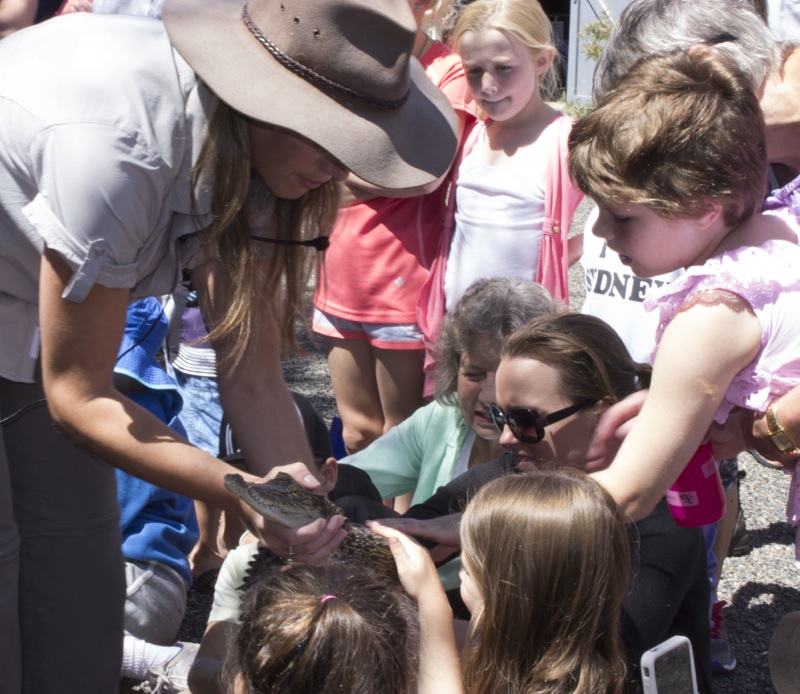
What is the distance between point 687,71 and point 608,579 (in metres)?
1.00

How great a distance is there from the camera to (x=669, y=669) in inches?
71.2

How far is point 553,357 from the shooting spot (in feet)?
7.82

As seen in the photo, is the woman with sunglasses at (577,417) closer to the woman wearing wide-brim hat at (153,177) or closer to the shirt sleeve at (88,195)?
the woman wearing wide-brim hat at (153,177)

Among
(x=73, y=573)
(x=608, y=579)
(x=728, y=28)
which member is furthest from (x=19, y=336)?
(x=728, y=28)

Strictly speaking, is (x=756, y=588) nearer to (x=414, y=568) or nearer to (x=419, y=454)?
(x=419, y=454)

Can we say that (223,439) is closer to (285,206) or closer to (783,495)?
(285,206)

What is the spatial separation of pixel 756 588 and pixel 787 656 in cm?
164

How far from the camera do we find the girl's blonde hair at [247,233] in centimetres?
188

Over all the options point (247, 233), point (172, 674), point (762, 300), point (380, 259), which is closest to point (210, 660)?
point (172, 674)

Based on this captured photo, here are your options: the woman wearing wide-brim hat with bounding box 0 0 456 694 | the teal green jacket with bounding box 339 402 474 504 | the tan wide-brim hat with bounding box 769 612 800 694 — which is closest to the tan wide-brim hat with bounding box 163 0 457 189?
the woman wearing wide-brim hat with bounding box 0 0 456 694

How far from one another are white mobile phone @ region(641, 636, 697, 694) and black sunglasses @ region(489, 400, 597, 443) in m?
0.65

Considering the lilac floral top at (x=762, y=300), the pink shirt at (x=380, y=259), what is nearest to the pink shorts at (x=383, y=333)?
the pink shirt at (x=380, y=259)

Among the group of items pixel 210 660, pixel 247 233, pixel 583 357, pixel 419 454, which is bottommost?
pixel 210 660

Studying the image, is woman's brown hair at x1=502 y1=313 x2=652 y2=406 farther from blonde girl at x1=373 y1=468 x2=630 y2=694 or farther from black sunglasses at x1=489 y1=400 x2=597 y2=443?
blonde girl at x1=373 y1=468 x2=630 y2=694
